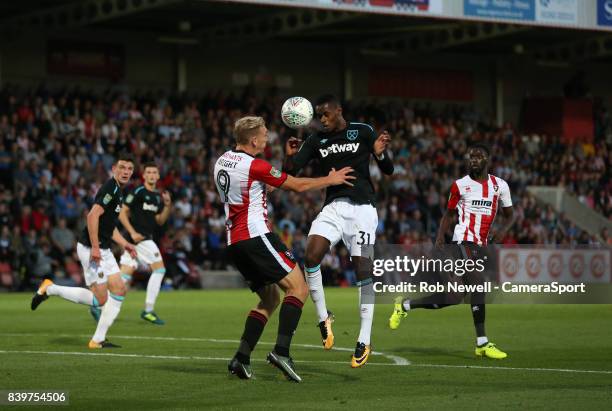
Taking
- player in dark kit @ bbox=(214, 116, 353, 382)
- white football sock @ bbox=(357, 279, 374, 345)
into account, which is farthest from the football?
white football sock @ bbox=(357, 279, 374, 345)

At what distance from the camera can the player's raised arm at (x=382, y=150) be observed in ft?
39.3

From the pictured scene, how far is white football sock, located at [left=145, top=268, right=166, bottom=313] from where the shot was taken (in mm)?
19219

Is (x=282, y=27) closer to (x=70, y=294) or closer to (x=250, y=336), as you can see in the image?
(x=70, y=294)

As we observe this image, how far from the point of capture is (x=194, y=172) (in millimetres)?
34562

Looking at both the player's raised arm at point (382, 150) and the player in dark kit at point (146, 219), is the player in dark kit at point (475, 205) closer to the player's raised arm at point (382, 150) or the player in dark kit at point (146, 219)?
the player's raised arm at point (382, 150)

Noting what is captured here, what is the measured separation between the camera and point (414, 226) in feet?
119

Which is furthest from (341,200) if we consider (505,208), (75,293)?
(75,293)

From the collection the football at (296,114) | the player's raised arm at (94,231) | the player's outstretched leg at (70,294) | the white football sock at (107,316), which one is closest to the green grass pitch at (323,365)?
the white football sock at (107,316)

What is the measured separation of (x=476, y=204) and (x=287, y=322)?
13.0ft

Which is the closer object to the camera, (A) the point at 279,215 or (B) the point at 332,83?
(A) the point at 279,215

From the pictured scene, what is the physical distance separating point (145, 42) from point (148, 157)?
30.9 feet

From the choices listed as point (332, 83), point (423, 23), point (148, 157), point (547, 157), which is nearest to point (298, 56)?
point (332, 83)

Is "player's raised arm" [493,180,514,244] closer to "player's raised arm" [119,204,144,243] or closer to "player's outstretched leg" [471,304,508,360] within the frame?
"player's outstretched leg" [471,304,508,360]

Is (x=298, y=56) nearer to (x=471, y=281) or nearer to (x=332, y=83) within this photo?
(x=332, y=83)
